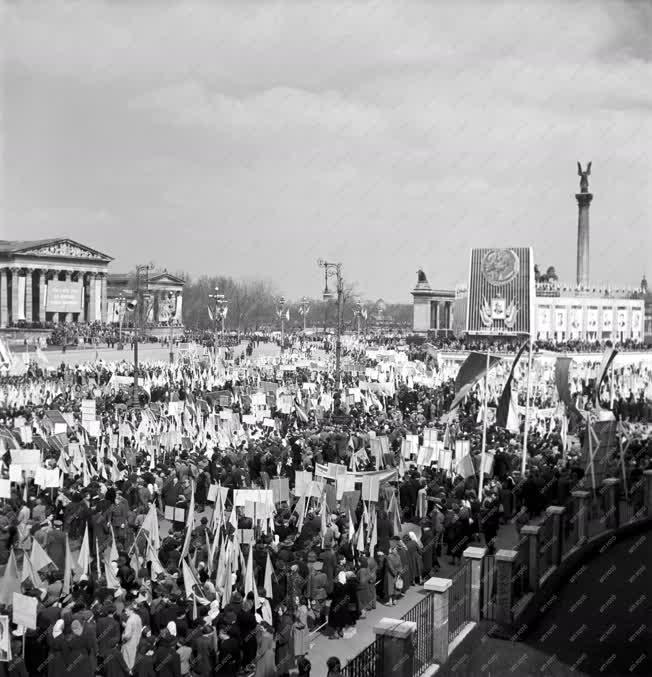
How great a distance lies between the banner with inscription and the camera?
302 ft

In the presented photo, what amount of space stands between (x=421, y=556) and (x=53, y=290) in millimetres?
85387

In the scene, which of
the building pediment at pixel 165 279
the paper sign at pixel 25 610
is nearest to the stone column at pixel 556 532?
the paper sign at pixel 25 610

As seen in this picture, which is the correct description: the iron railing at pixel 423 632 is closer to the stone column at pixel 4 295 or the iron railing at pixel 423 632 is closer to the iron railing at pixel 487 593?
the iron railing at pixel 487 593

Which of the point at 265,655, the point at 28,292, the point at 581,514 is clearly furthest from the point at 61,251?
the point at 265,655

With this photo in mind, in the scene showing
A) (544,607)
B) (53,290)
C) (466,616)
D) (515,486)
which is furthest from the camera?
(53,290)

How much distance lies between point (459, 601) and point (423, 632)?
1223 mm

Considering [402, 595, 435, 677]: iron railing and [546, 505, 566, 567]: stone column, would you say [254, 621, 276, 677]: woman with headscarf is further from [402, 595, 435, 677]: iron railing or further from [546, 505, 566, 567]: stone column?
[546, 505, 566, 567]: stone column

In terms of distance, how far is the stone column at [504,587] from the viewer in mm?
11172

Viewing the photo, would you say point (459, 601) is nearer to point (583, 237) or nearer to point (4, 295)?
point (583, 237)

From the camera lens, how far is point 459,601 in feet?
35.7

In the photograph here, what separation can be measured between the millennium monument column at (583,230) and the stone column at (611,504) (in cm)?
7891

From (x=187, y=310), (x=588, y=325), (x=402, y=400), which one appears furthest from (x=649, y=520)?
(x=187, y=310)

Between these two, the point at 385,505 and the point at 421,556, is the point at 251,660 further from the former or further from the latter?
the point at 385,505

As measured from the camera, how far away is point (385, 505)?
51.6 feet
